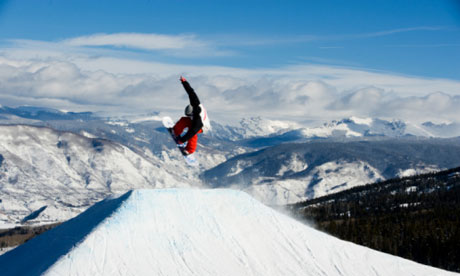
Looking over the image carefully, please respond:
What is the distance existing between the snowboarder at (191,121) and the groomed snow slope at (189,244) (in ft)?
82.9

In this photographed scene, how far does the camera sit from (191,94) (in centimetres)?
3419

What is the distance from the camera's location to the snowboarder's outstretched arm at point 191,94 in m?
33.0

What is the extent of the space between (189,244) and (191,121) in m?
29.4

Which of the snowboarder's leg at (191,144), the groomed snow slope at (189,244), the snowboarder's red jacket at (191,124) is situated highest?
the snowboarder's red jacket at (191,124)

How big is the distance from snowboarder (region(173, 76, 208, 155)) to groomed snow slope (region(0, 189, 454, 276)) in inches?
995

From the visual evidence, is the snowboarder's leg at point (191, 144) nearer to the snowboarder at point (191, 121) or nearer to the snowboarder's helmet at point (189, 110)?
the snowboarder at point (191, 121)

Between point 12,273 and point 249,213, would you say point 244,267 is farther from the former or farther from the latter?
point 12,273

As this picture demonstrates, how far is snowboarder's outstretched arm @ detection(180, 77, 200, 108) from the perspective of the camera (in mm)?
33031

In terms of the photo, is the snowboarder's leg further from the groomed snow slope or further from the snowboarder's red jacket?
the groomed snow slope

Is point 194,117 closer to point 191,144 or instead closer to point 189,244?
point 191,144

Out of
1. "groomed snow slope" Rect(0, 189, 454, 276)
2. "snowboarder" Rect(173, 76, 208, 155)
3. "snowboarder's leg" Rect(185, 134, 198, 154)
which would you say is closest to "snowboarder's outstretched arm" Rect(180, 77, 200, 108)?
"snowboarder" Rect(173, 76, 208, 155)

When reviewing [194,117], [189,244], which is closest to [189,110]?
[194,117]

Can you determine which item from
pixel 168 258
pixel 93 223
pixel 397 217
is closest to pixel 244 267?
pixel 168 258

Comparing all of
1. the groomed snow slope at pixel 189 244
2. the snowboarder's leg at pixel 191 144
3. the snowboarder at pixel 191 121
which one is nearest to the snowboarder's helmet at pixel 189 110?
the snowboarder at pixel 191 121
